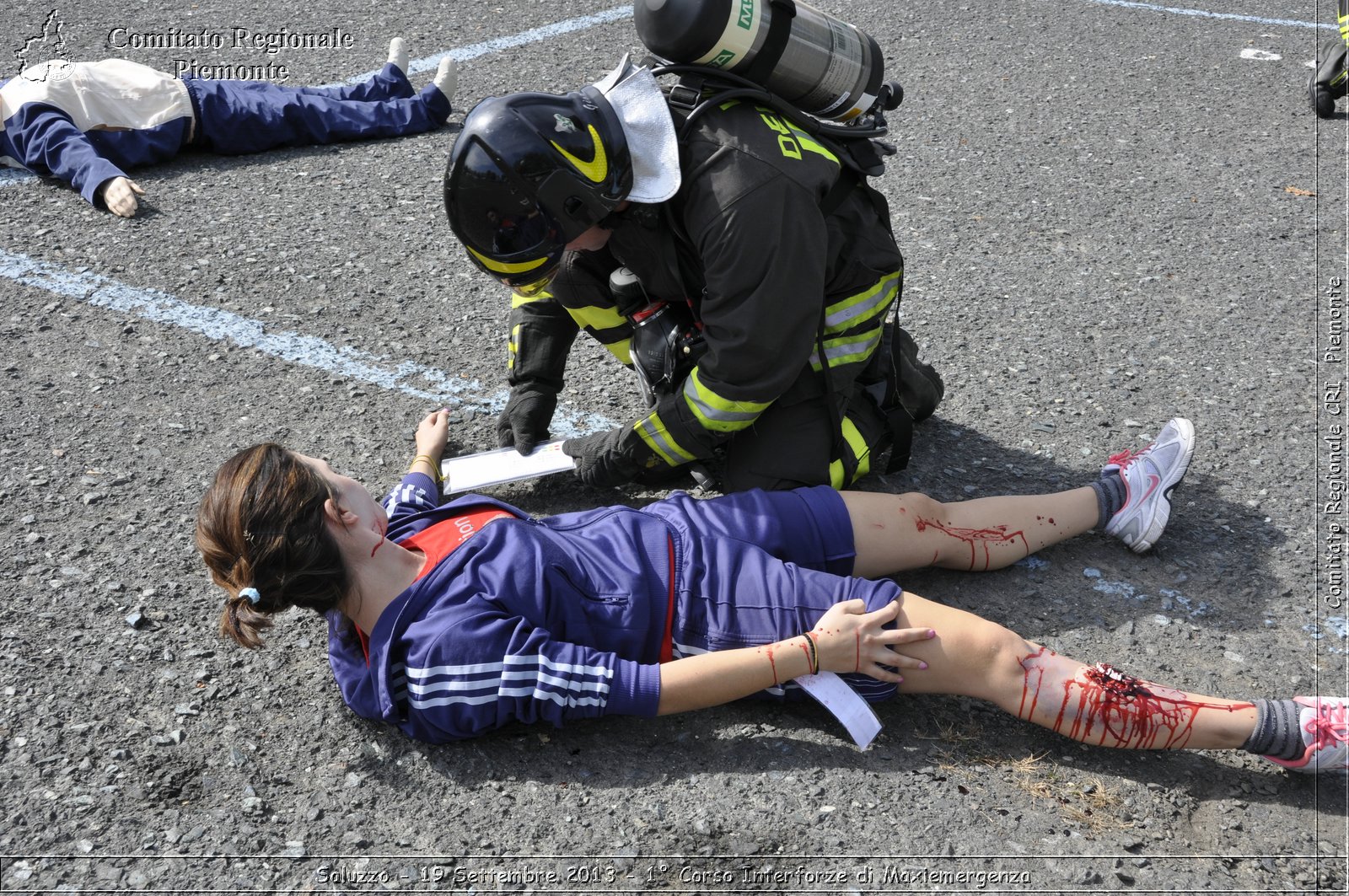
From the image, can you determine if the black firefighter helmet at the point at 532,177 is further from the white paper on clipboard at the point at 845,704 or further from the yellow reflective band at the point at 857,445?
the white paper on clipboard at the point at 845,704

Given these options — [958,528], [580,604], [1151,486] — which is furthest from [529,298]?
[1151,486]

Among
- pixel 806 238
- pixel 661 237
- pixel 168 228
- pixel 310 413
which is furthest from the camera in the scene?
pixel 168 228

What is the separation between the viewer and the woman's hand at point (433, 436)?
3.35 metres

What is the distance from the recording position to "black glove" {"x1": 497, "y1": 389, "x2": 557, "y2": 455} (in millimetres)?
3672

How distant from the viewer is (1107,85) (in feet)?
22.7

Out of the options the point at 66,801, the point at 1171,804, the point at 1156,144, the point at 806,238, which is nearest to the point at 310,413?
the point at 66,801

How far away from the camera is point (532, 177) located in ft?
9.28

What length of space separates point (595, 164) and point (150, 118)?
3.84m

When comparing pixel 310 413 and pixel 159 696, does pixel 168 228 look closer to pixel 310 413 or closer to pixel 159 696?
pixel 310 413

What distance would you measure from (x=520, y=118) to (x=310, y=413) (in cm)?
156

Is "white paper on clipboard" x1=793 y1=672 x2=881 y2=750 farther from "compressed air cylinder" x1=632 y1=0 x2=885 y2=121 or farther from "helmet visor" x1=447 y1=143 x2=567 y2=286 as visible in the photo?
"compressed air cylinder" x1=632 y1=0 x2=885 y2=121

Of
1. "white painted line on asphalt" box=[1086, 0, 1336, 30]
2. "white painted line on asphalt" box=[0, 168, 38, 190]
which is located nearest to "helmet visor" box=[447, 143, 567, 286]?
"white painted line on asphalt" box=[0, 168, 38, 190]

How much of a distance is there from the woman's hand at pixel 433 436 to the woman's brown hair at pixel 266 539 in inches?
33.0

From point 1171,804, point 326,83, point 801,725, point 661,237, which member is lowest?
point 326,83
